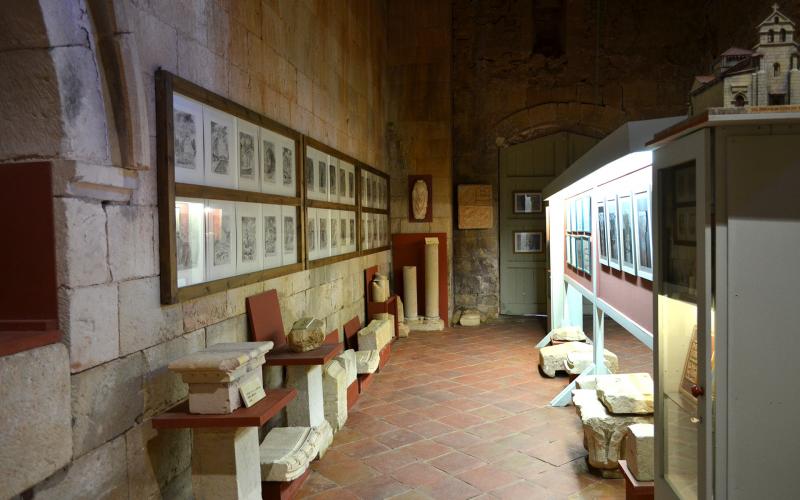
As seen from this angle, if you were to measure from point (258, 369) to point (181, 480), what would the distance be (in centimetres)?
79

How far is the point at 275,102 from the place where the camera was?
197 inches

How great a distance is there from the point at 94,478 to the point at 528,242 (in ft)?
32.5

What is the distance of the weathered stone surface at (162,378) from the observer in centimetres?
298

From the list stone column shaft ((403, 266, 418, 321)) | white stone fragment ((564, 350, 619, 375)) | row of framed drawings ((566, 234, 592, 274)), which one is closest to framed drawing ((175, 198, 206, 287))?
row of framed drawings ((566, 234, 592, 274))

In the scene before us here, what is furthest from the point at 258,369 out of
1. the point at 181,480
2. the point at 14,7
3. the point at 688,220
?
the point at 688,220

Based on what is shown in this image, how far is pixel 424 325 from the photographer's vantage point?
10.2 m

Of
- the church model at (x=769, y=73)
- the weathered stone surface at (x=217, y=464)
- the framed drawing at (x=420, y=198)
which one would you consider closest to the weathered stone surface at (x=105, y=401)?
the weathered stone surface at (x=217, y=464)

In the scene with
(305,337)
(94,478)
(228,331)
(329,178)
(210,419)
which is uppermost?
(329,178)

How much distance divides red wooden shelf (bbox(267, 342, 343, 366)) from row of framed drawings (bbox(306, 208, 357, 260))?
152 centimetres

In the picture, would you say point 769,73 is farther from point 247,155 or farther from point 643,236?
point 247,155

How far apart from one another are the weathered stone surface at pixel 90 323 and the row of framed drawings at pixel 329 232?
299cm

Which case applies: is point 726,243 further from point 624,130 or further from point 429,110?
point 429,110

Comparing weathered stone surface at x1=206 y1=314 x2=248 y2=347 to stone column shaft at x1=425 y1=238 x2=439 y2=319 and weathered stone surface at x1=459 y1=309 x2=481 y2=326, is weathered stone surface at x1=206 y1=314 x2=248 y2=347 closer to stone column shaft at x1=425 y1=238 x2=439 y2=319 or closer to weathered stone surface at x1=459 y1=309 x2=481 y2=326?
stone column shaft at x1=425 y1=238 x2=439 y2=319

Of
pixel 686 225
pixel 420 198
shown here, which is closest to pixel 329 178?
pixel 420 198
